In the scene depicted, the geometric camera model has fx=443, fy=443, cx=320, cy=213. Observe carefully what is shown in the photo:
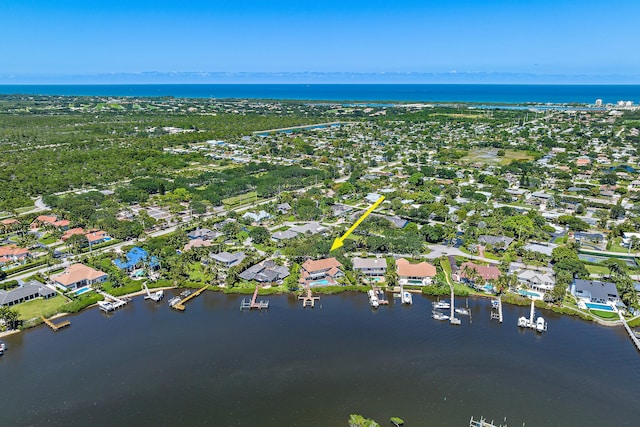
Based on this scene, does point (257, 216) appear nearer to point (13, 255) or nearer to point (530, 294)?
point (13, 255)

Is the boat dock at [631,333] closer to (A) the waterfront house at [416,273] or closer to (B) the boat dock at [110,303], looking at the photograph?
(A) the waterfront house at [416,273]

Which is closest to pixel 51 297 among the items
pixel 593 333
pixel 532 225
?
pixel 593 333

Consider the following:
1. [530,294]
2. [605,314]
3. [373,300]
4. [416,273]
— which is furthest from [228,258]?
[605,314]

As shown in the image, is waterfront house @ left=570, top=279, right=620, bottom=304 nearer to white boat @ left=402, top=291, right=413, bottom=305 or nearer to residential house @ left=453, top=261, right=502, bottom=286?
residential house @ left=453, top=261, right=502, bottom=286

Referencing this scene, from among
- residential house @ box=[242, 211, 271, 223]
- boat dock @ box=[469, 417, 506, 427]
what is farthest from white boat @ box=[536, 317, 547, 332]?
residential house @ box=[242, 211, 271, 223]

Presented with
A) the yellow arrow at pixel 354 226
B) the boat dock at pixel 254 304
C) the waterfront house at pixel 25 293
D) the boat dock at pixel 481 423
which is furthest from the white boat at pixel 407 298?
the waterfront house at pixel 25 293

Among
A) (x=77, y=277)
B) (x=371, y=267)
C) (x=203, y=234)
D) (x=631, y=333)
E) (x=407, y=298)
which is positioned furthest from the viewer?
(x=203, y=234)
